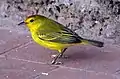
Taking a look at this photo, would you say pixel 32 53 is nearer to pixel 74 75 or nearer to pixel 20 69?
pixel 20 69

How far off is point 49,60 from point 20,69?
1.37 feet

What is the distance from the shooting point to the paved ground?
4715 millimetres

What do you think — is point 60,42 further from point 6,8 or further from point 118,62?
point 6,8

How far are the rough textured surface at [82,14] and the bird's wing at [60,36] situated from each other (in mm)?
737

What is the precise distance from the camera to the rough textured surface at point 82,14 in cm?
568

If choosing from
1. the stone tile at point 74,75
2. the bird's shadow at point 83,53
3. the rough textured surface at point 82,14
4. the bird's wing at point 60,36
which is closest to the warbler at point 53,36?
the bird's wing at point 60,36

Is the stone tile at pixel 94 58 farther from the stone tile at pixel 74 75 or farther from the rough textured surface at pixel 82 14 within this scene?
the rough textured surface at pixel 82 14

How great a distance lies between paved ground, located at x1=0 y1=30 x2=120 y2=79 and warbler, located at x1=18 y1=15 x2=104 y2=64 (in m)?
0.17

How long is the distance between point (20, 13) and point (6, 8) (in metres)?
0.21

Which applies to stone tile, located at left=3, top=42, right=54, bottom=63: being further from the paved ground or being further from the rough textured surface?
the rough textured surface

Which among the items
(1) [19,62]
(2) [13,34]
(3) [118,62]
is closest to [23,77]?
(1) [19,62]

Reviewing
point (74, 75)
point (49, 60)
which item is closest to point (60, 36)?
point (49, 60)

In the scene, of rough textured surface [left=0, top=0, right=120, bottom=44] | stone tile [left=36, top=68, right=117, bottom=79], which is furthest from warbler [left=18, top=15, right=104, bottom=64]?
rough textured surface [left=0, top=0, right=120, bottom=44]

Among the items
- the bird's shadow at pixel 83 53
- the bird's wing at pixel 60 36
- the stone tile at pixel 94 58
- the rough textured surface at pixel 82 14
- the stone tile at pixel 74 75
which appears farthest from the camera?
the rough textured surface at pixel 82 14
